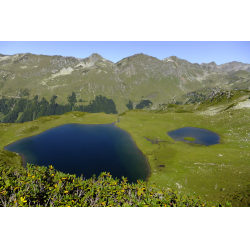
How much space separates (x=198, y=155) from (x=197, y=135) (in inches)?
1083

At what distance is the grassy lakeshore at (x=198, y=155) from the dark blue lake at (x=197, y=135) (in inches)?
133

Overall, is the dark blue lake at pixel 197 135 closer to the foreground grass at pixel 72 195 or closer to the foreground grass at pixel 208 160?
the foreground grass at pixel 208 160

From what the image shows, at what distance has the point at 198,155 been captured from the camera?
52312 millimetres

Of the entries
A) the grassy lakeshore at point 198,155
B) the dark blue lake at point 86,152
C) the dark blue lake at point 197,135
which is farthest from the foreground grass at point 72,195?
the dark blue lake at point 197,135

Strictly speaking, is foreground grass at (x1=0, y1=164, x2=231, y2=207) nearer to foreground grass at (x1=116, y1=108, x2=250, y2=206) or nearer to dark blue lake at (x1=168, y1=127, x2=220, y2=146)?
foreground grass at (x1=116, y1=108, x2=250, y2=206)

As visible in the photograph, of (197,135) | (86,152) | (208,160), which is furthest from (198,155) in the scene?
(86,152)

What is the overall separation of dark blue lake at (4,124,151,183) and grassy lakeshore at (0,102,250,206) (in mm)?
4227

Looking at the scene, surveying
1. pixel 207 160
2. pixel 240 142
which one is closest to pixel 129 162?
pixel 207 160

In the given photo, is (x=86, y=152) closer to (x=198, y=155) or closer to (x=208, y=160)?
(x=198, y=155)
